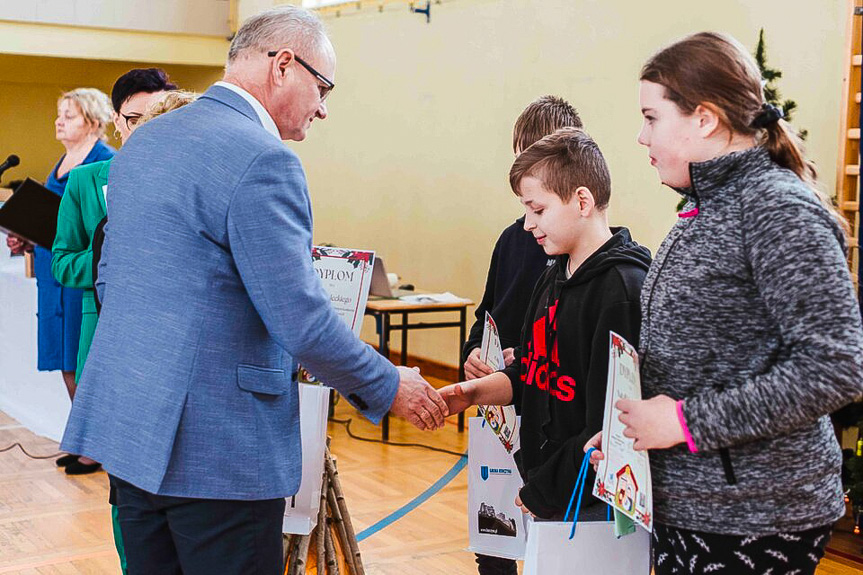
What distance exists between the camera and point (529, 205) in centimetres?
210

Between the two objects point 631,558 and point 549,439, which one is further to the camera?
point 549,439

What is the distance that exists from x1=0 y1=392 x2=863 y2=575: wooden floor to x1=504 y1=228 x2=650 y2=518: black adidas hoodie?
6.01 feet

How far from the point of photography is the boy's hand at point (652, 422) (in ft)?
4.82

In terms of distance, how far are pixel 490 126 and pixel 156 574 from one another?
5.51m

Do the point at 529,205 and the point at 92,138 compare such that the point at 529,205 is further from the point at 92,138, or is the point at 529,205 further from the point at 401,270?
the point at 401,270

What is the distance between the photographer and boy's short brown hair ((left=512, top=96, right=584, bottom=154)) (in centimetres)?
261

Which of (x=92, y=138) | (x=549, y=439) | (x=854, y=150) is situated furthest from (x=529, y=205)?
(x=92, y=138)

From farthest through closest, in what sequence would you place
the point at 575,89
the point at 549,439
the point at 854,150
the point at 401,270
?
the point at 401,270, the point at 575,89, the point at 854,150, the point at 549,439

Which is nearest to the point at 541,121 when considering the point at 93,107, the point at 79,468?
the point at 93,107

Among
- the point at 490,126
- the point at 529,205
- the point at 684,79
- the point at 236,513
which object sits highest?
the point at 490,126

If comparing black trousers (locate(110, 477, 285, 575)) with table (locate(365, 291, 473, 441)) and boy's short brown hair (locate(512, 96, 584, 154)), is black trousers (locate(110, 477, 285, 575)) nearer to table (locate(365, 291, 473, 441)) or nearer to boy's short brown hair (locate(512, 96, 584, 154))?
boy's short brown hair (locate(512, 96, 584, 154))

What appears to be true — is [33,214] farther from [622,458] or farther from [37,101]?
[37,101]

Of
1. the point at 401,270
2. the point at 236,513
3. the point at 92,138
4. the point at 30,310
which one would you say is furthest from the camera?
the point at 401,270

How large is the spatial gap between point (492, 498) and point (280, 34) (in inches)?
48.9
